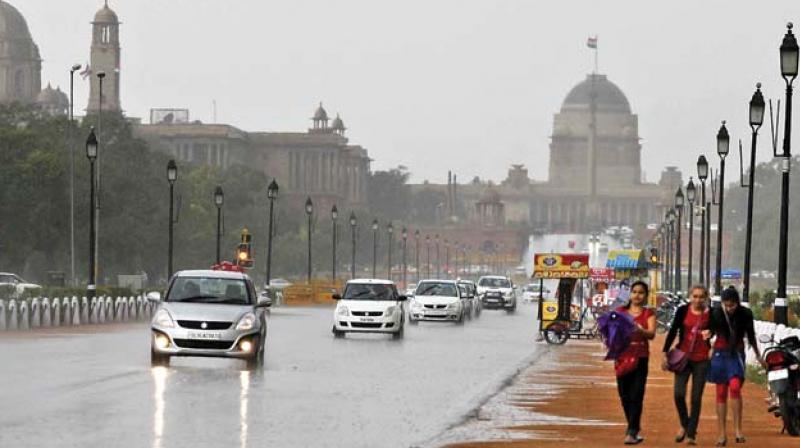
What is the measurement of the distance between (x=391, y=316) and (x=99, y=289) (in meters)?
20.5

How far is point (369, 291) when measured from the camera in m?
50.3

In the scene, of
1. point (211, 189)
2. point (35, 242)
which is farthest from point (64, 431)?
point (211, 189)

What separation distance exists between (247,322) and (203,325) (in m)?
0.86

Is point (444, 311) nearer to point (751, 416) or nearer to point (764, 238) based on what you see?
point (751, 416)

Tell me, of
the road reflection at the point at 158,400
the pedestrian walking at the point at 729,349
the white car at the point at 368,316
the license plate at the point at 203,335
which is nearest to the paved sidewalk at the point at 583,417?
the pedestrian walking at the point at 729,349

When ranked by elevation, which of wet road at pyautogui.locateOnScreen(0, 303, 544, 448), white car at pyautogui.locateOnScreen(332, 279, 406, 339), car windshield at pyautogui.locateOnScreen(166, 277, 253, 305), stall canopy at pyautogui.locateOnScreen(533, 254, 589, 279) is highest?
stall canopy at pyautogui.locateOnScreen(533, 254, 589, 279)

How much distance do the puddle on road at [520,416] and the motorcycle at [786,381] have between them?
1929mm

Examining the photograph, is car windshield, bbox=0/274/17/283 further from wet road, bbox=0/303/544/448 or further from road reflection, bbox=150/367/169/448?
road reflection, bbox=150/367/169/448

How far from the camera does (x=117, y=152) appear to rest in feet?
363

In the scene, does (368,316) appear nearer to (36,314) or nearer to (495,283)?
(36,314)

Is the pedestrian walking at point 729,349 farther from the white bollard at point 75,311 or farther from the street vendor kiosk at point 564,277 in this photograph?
the white bollard at point 75,311

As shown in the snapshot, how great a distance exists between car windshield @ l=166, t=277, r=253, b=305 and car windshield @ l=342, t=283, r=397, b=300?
15.3 metres

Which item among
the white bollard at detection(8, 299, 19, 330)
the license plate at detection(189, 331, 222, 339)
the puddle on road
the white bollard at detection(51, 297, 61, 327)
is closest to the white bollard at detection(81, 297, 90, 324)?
the white bollard at detection(51, 297, 61, 327)

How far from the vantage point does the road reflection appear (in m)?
20.1
